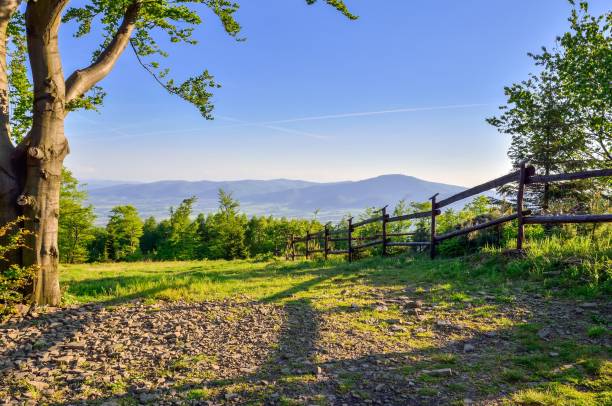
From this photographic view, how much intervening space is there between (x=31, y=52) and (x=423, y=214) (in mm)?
11181

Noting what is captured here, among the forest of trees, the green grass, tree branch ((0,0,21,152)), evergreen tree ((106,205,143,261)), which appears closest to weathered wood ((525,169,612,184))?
the green grass

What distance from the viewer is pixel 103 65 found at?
7.90 meters

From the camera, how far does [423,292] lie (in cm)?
736

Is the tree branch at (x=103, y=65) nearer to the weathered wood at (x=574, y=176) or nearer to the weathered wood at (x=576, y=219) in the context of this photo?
the weathered wood at (x=574, y=176)

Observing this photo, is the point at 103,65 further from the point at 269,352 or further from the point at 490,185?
the point at 490,185

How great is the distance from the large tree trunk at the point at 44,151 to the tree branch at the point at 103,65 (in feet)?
1.75

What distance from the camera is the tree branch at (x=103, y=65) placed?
7395 millimetres

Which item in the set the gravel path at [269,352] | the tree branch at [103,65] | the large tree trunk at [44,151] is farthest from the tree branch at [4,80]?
the gravel path at [269,352]

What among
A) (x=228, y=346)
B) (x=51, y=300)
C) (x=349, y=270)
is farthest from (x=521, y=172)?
(x=51, y=300)

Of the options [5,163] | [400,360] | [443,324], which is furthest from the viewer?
[5,163]

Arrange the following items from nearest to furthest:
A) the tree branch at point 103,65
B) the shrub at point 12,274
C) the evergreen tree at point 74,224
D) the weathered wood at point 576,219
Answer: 1. the shrub at point 12,274
2. the weathered wood at point 576,219
3. the tree branch at point 103,65
4. the evergreen tree at point 74,224

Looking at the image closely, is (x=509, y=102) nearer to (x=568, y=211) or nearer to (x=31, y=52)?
(x=568, y=211)

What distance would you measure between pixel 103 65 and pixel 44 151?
248cm

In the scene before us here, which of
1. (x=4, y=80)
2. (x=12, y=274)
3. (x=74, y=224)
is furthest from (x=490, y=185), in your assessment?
(x=74, y=224)
